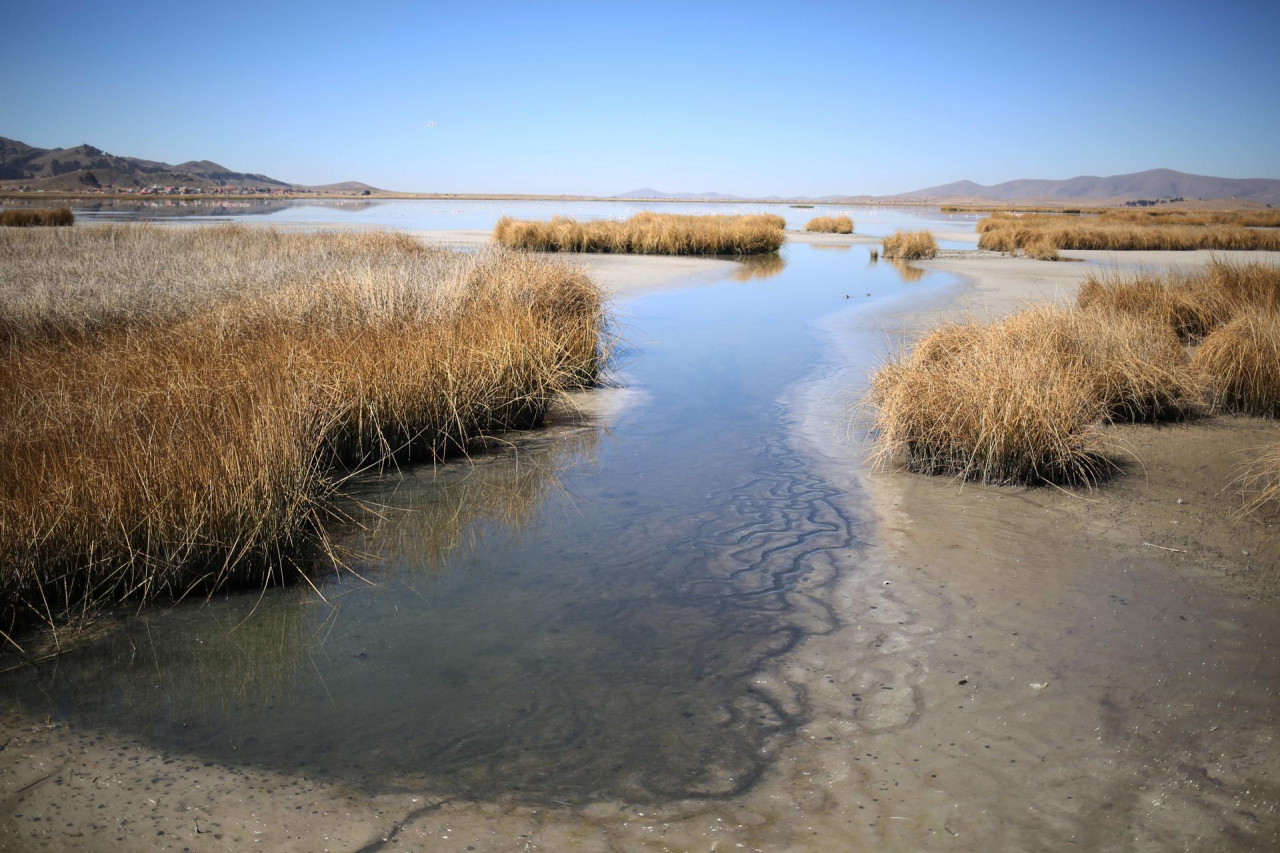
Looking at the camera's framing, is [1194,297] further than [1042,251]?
No

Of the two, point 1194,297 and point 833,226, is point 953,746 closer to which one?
point 1194,297

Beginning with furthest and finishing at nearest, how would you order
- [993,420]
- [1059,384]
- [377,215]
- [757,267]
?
[377,215] → [757,267] → [1059,384] → [993,420]

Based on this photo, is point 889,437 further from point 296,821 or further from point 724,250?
point 724,250

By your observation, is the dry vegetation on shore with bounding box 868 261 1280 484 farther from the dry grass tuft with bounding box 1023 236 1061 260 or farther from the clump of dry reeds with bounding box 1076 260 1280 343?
the dry grass tuft with bounding box 1023 236 1061 260

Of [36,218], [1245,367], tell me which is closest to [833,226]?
[36,218]

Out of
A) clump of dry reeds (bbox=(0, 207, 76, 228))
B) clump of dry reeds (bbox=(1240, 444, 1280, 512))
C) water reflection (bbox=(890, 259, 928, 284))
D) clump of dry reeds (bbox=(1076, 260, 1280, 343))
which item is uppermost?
clump of dry reeds (bbox=(0, 207, 76, 228))

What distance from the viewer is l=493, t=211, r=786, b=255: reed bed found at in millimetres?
27922

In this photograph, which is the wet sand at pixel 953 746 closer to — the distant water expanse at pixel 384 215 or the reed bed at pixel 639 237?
the reed bed at pixel 639 237

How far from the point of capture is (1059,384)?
6727mm

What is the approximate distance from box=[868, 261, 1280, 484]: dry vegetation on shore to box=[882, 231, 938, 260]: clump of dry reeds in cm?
1681

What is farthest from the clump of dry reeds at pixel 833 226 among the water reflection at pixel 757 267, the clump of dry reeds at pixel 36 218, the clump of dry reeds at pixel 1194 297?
the clump of dry reeds at pixel 36 218

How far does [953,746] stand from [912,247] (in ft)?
86.9

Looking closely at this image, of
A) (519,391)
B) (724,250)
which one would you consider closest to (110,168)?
(724,250)

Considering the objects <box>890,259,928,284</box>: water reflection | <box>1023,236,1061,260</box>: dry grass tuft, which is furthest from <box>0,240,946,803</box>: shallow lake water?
<box>1023,236,1061,260</box>: dry grass tuft
